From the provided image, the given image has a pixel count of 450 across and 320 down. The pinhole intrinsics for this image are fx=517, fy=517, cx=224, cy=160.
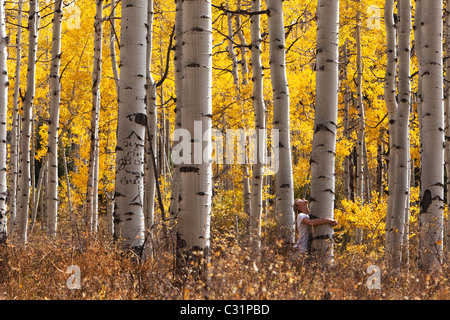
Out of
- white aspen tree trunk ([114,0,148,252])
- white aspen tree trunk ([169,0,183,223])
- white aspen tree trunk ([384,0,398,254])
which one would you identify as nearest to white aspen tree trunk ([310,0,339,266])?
white aspen tree trunk ([114,0,148,252])

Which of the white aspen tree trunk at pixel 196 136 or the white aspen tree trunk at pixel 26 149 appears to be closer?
the white aspen tree trunk at pixel 196 136

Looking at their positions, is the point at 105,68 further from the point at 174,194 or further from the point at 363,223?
the point at 363,223

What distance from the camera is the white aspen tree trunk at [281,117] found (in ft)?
24.3

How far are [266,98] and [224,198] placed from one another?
999 centimetres

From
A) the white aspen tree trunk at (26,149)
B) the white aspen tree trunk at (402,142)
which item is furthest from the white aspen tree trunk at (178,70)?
the white aspen tree trunk at (402,142)

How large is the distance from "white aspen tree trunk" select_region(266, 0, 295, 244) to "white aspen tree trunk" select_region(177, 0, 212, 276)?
3.18 metres

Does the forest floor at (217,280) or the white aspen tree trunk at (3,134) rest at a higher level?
the white aspen tree trunk at (3,134)

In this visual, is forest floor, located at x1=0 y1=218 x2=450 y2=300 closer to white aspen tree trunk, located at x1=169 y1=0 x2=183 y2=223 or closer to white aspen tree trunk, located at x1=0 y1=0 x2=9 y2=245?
white aspen tree trunk, located at x1=0 y1=0 x2=9 y2=245

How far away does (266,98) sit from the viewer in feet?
39.4

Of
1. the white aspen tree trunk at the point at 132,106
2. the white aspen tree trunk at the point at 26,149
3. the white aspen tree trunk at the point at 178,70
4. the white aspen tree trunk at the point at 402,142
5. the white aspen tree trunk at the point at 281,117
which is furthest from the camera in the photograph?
the white aspen tree trunk at the point at 26,149

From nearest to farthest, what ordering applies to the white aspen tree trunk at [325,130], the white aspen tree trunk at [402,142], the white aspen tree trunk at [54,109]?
the white aspen tree trunk at [325,130] < the white aspen tree trunk at [402,142] < the white aspen tree trunk at [54,109]

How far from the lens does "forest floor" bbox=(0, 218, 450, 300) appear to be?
341cm

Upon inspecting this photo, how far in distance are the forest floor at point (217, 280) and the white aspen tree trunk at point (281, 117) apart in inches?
84.3

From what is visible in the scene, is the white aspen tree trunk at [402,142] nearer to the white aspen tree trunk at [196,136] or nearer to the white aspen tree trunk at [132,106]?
the white aspen tree trunk at [132,106]
